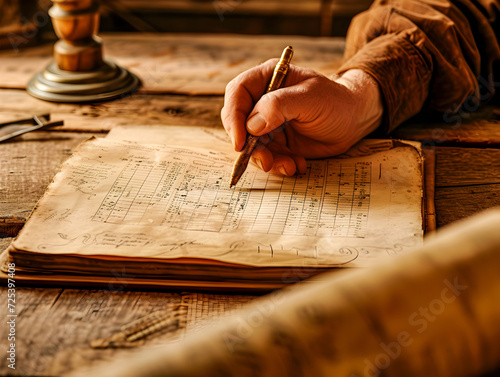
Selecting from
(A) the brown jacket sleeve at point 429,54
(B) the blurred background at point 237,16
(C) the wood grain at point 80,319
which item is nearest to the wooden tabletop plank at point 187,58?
(A) the brown jacket sleeve at point 429,54

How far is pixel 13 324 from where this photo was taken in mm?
624

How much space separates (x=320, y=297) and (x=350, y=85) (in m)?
0.69

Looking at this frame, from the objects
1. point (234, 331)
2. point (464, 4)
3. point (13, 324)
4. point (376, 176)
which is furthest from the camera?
point (464, 4)

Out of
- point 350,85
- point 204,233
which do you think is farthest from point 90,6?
point 204,233

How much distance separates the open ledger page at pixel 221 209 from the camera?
70 cm

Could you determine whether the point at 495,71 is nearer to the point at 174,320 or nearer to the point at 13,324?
the point at 174,320

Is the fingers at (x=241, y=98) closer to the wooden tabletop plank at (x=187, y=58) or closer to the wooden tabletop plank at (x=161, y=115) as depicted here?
the wooden tabletop plank at (x=161, y=115)

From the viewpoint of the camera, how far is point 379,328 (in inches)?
16.1

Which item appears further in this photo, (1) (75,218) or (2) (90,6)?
(2) (90,6)

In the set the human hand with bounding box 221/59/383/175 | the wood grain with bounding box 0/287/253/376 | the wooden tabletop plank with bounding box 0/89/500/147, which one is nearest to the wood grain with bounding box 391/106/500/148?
the wooden tabletop plank with bounding box 0/89/500/147

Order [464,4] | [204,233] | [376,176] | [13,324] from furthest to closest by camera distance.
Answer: [464,4]
[376,176]
[204,233]
[13,324]

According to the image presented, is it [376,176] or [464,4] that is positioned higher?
[464,4]

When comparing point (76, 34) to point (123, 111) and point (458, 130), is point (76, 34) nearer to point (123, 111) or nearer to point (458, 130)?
point (123, 111)

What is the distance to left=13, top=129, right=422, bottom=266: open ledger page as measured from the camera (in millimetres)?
700
